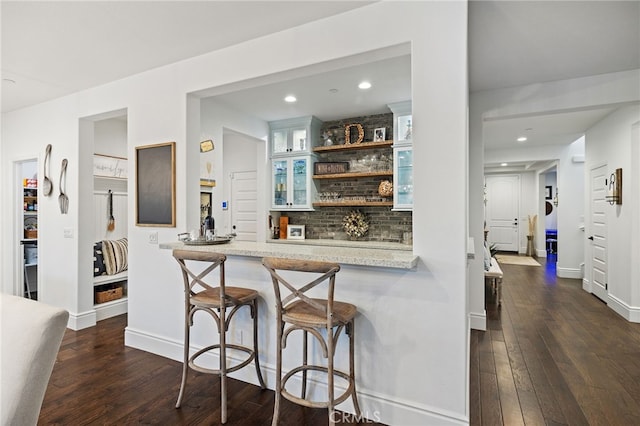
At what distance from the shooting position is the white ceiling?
220 centimetres

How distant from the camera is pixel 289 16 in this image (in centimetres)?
225

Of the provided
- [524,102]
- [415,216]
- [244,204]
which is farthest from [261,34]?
[244,204]

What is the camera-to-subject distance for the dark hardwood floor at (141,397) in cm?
209

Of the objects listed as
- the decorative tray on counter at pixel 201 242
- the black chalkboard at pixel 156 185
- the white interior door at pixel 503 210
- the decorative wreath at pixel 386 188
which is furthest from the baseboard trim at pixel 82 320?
the white interior door at pixel 503 210

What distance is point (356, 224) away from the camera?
4852 millimetres

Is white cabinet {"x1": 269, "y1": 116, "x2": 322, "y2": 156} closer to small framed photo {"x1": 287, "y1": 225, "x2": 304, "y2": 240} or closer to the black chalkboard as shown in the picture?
small framed photo {"x1": 287, "y1": 225, "x2": 304, "y2": 240}

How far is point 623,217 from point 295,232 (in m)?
4.39

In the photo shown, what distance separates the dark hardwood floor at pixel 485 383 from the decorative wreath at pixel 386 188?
2.01m

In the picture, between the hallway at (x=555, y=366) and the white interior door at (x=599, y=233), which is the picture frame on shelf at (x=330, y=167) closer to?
the hallway at (x=555, y=366)

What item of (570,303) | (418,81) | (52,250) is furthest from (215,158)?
(570,303)

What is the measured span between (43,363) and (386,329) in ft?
5.50

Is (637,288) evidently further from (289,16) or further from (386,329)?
(289,16)

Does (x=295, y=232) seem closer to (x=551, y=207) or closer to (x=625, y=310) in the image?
(x=625, y=310)

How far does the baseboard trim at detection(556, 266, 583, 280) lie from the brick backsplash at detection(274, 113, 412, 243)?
411 centimetres
